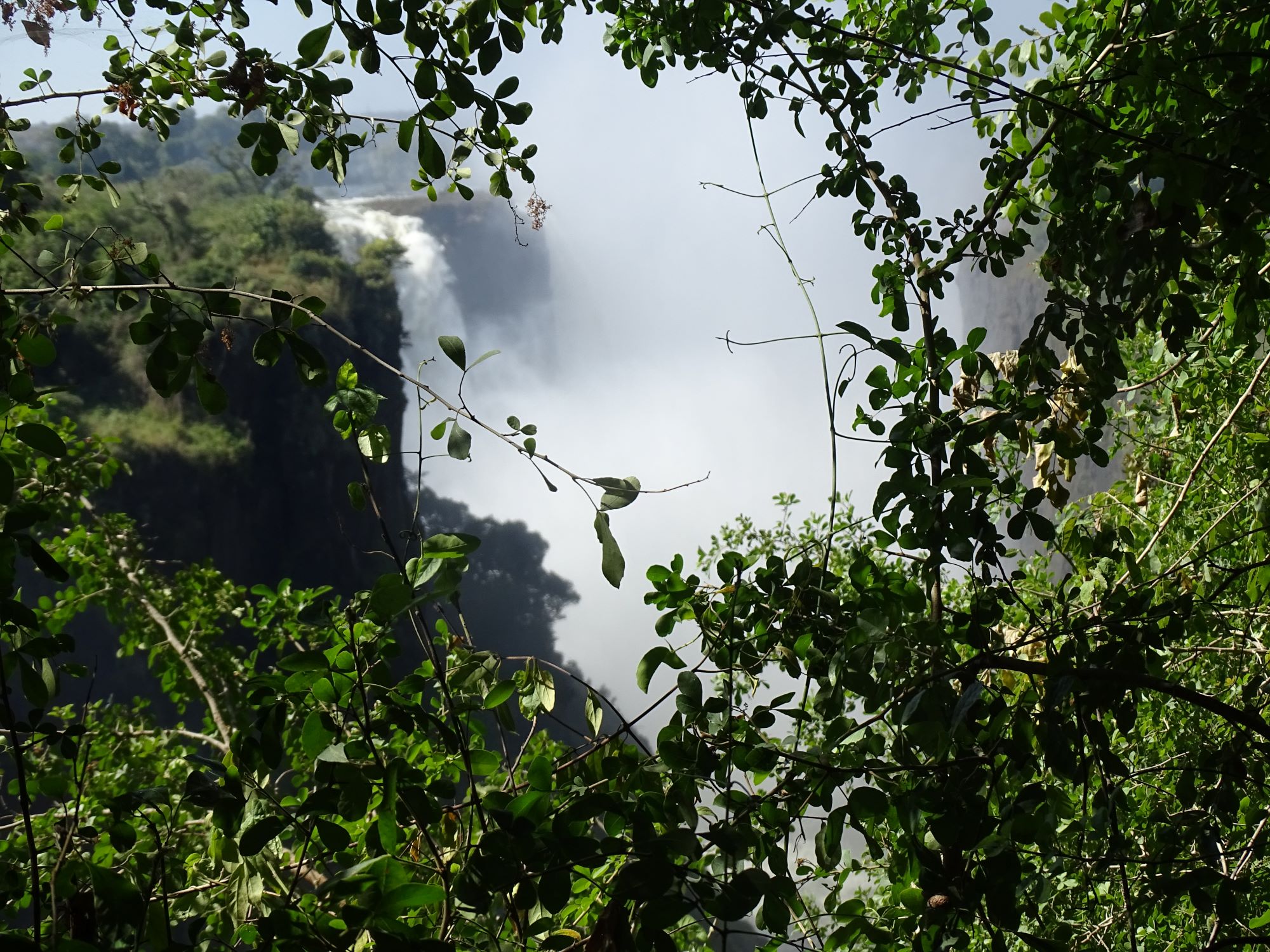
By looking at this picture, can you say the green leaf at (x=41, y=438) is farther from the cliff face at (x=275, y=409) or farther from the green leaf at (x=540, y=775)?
the cliff face at (x=275, y=409)

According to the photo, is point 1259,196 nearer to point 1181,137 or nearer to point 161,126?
Result: point 1181,137

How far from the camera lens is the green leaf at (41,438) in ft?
1.82

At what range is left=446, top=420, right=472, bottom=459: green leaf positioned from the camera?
2.21 ft

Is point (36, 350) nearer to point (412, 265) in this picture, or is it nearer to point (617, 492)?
point (617, 492)

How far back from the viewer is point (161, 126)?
46.6 inches

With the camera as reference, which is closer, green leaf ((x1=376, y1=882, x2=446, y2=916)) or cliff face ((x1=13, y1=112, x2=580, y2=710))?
green leaf ((x1=376, y1=882, x2=446, y2=916))

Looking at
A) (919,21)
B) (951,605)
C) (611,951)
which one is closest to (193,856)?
(611,951)

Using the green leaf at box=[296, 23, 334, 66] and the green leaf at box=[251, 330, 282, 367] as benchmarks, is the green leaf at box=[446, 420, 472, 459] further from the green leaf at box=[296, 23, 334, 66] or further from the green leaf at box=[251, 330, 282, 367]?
the green leaf at box=[296, 23, 334, 66]

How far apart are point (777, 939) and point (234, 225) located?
1353cm

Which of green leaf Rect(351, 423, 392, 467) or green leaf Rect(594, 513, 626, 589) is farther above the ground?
green leaf Rect(351, 423, 392, 467)

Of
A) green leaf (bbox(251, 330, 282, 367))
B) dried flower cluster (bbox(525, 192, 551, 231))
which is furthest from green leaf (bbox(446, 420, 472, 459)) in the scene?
dried flower cluster (bbox(525, 192, 551, 231))

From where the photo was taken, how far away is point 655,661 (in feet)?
2.48

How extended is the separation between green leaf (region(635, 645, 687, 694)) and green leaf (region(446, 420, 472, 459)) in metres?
0.22

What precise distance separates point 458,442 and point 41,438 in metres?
0.27
